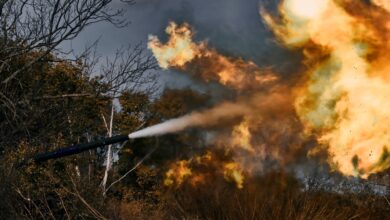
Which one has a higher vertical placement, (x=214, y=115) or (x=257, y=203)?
(x=214, y=115)

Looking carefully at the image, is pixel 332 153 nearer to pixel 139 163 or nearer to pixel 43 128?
pixel 43 128

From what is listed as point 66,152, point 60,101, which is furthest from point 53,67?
point 66,152

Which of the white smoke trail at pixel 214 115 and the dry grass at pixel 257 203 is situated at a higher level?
the white smoke trail at pixel 214 115

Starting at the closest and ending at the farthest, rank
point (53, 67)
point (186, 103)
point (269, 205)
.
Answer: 1. point (269, 205)
2. point (186, 103)
3. point (53, 67)

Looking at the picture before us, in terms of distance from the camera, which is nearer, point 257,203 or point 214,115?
point 257,203

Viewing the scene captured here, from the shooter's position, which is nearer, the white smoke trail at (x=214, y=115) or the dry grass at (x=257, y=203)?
the dry grass at (x=257, y=203)

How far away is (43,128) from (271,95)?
1365 centimetres

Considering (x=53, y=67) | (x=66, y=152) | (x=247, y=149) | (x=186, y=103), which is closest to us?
(x=66, y=152)

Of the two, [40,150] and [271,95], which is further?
[40,150]

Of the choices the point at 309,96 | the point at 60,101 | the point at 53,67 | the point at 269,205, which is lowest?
the point at 269,205

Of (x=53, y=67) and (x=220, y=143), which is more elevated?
(x=53, y=67)

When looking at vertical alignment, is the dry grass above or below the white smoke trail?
below

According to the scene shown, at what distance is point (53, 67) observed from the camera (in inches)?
968

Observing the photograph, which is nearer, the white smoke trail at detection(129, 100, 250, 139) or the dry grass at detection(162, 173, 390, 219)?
the dry grass at detection(162, 173, 390, 219)
